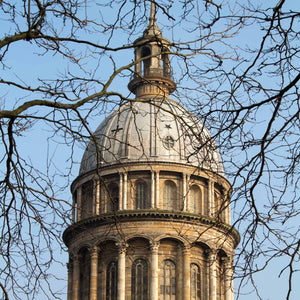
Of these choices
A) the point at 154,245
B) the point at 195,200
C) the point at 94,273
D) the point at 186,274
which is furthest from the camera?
the point at 195,200

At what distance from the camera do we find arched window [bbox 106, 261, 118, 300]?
6003cm

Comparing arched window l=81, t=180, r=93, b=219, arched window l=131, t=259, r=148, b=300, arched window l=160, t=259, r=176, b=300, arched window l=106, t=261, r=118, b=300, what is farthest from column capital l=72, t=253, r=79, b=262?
arched window l=160, t=259, r=176, b=300

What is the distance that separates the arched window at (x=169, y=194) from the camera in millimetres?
60925

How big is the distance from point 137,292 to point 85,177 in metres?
8.08

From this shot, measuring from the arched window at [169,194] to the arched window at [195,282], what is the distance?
398 centimetres

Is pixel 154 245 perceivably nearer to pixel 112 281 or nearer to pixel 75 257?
pixel 112 281

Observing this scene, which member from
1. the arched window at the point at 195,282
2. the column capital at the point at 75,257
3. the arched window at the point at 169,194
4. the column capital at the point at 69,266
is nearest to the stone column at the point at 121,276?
the column capital at the point at 75,257

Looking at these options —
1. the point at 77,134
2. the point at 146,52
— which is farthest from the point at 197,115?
the point at 146,52

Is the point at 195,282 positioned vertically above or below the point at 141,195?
below

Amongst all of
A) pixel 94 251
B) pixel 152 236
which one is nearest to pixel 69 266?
pixel 94 251

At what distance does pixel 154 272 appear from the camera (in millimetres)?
59250

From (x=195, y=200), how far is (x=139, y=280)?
20.0 ft

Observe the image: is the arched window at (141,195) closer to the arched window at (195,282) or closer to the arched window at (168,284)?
the arched window at (168,284)

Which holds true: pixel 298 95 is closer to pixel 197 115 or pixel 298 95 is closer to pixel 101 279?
pixel 197 115
